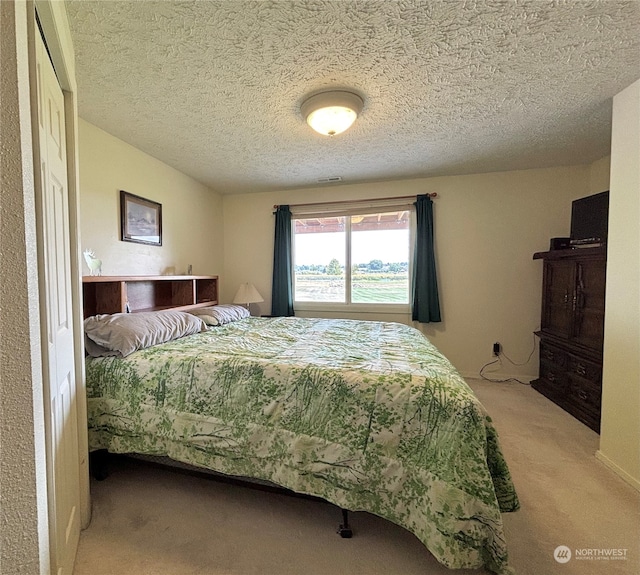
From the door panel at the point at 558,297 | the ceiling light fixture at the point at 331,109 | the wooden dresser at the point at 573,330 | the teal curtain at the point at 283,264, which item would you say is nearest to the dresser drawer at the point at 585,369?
the wooden dresser at the point at 573,330

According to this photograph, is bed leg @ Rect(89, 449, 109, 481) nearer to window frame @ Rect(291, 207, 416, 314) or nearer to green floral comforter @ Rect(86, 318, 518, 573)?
green floral comforter @ Rect(86, 318, 518, 573)

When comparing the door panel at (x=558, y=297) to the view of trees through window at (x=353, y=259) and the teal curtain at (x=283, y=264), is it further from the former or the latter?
the teal curtain at (x=283, y=264)

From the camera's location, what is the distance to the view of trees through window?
3.70 metres

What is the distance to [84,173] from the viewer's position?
2189 mm

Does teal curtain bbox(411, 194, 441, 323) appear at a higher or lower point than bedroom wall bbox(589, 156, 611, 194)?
lower

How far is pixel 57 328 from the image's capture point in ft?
3.56

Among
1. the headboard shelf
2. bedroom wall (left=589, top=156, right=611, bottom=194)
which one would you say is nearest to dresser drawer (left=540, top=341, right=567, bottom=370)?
bedroom wall (left=589, top=156, right=611, bottom=194)

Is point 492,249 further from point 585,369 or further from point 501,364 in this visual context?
point 585,369

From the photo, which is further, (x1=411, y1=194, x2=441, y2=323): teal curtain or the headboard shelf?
(x1=411, y1=194, x2=441, y2=323): teal curtain

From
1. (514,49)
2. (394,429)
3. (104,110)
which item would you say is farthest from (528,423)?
(104,110)

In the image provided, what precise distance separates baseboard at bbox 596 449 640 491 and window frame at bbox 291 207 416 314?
6.75 feet

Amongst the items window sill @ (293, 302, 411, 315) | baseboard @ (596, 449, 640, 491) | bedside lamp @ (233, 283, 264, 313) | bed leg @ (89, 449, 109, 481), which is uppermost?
bedside lamp @ (233, 283, 264, 313)

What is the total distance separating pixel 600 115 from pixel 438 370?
236cm

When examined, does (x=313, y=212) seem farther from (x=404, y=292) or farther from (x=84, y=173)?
(x=84, y=173)
